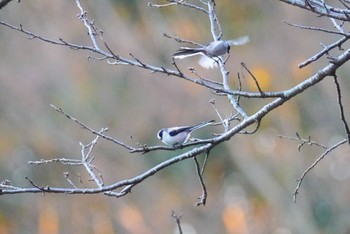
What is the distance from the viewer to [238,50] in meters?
12.8

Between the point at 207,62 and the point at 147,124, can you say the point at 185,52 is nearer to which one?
the point at 207,62

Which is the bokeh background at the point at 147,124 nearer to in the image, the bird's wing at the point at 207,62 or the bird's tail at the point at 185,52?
the bird's wing at the point at 207,62

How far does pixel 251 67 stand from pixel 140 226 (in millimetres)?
3062

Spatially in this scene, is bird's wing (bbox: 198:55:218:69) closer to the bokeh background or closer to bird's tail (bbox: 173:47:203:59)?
bird's tail (bbox: 173:47:203:59)

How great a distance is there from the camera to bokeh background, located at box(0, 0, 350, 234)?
12.5m

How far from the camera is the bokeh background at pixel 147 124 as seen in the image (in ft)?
41.0

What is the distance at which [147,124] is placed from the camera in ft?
43.8

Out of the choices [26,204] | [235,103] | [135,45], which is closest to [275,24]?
[135,45]

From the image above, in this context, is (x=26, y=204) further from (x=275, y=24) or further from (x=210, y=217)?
(x=275, y=24)

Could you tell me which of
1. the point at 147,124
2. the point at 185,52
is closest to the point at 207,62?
the point at 185,52

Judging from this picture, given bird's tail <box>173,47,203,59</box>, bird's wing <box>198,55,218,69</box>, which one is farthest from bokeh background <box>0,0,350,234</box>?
bird's tail <box>173,47,203,59</box>

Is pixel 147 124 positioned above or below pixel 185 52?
above

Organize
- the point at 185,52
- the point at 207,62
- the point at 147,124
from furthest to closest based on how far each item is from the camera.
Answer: the point at 147,124 < the point at 207,62 < the point at 185,52

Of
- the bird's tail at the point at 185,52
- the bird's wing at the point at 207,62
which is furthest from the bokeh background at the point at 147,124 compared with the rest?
the bird's tail at the point at 185,52
